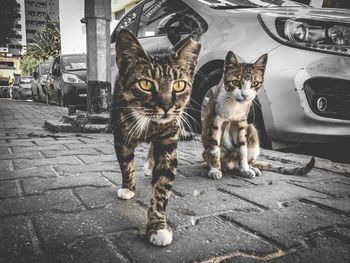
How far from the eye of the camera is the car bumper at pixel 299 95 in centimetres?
306

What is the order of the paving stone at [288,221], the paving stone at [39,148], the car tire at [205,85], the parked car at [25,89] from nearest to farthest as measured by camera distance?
the paving stone at [288,221] → the paving stone at [39,148] → the car tire at [205,85] → the parked car at [25,89]

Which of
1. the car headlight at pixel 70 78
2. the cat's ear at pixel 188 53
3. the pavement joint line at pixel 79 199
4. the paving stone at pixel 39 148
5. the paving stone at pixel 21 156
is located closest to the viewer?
the cat's ear at pixel 188 53

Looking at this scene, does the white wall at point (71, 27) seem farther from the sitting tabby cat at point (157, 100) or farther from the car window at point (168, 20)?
the sitting tabby cat at point (157, 100)

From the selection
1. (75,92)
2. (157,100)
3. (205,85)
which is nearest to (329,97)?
(205,85)

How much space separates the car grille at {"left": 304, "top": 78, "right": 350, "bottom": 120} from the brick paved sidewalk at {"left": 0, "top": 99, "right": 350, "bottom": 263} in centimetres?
54

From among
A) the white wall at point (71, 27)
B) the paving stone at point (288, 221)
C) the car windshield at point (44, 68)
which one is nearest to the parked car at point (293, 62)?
the paving stone at point (288, 221)

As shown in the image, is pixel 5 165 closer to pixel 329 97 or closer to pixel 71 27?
pixel 329 97

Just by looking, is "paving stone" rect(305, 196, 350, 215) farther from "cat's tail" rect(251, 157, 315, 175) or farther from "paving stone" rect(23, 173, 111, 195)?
"paving stone" rect(23, 173, 111, 195)

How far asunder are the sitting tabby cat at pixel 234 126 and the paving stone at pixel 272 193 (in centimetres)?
30

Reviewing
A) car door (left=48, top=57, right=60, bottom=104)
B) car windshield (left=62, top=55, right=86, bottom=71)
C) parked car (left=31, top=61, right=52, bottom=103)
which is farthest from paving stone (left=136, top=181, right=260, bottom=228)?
parked car (left=31, top=61, right=52, bottom=103)

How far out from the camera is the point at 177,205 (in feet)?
7.01

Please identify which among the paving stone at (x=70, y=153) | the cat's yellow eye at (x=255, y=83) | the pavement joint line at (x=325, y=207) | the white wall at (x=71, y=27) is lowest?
the pavement joint line at (x=325, y=207)

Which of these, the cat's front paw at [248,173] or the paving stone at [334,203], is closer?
the paving stone at [334,203]

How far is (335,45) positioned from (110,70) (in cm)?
343
